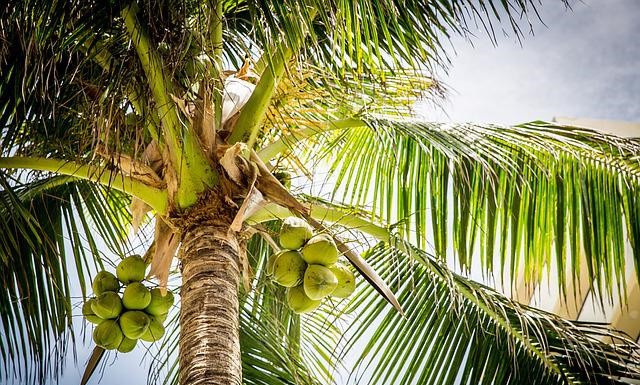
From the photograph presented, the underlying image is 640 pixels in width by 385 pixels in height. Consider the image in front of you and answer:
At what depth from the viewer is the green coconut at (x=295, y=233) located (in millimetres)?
3209

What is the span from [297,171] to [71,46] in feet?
4.32

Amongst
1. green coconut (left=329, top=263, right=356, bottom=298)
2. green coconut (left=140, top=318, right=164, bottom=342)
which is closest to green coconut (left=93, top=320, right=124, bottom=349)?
green coconut (left=140, top=318, right=164, bottom=342)

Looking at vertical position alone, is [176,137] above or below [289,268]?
above

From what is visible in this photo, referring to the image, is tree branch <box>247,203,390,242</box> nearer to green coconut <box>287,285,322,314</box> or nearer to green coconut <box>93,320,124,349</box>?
green coconut <box>287,285,322,314</box>

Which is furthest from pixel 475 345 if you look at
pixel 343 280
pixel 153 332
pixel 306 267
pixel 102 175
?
pixel 102 175

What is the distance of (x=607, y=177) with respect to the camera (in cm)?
430

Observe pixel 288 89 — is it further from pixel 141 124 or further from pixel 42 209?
pixel 42 209

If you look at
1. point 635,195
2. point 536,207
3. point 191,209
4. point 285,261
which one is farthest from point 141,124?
point 635,195

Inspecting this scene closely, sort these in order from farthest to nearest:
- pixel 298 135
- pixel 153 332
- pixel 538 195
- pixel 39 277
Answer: pixel 538 195 → pixel 298 135 → pixel 39 277 → pixel 153 332

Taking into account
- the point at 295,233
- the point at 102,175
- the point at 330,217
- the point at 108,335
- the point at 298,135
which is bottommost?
the point at 108,335

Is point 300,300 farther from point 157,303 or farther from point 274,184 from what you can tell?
point 157,303

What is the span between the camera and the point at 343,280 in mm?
3275

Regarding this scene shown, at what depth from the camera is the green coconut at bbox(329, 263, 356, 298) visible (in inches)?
128

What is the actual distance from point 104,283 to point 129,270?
0.10 m
